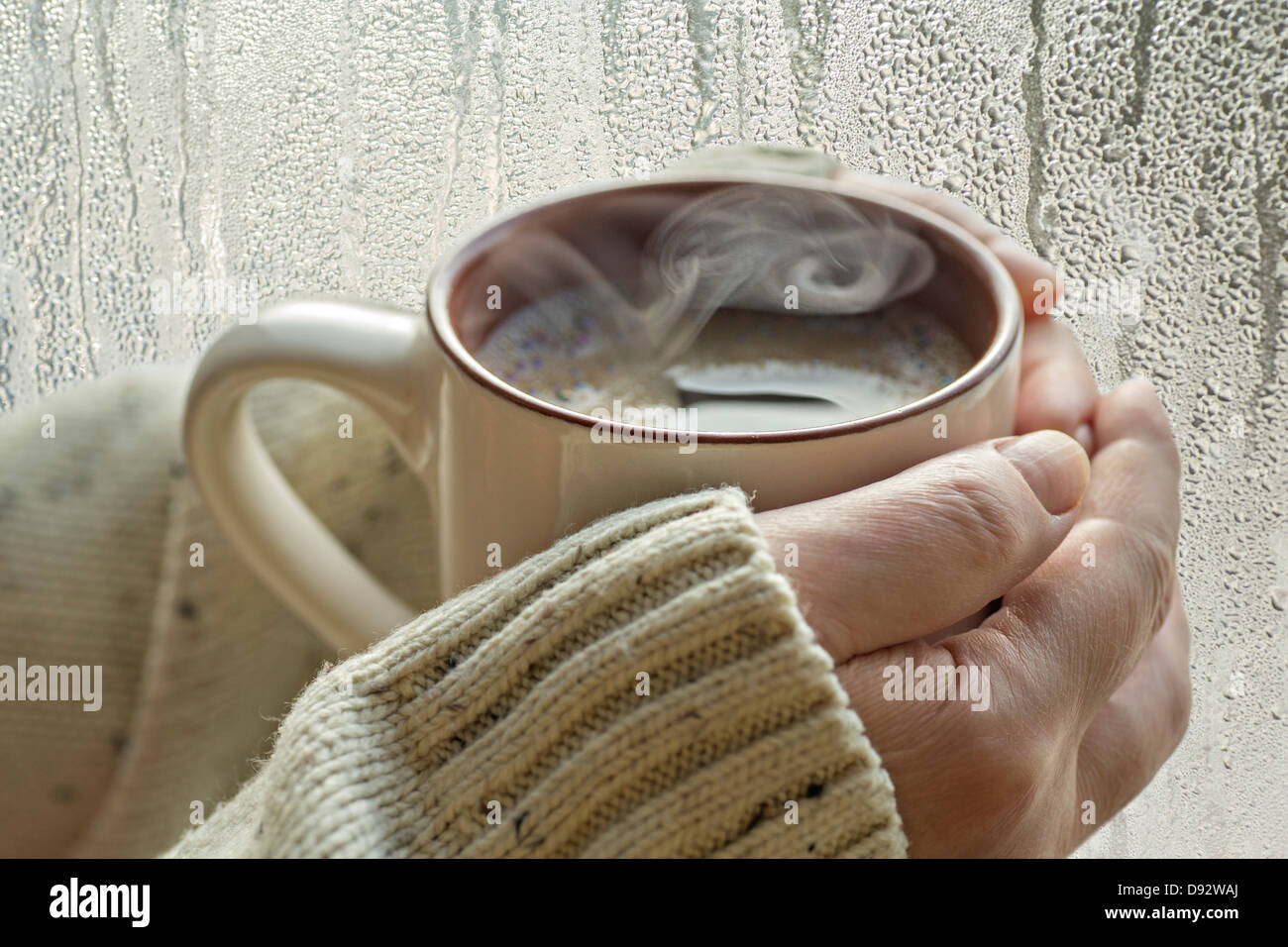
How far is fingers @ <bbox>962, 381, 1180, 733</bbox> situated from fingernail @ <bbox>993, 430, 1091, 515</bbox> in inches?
1.2

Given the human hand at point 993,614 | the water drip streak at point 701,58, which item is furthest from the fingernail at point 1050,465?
Result: the water drip streak at point 701,58

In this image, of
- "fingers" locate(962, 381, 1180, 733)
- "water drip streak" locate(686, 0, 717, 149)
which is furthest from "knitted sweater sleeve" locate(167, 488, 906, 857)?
"water drip streak" locate(686, 0, 717, 149)

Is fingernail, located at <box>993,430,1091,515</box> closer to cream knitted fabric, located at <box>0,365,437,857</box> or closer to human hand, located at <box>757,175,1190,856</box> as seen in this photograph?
human hand, located at <box>757,175,1190,856</box>

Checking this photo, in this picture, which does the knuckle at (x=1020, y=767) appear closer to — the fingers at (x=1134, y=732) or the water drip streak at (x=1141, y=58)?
the fingers at (x=1134, y=732)

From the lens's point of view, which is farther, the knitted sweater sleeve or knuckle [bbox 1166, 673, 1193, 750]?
knuckle [bbox 1166, 673, 1193, 750]

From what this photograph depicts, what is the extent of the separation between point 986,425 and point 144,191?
562 mm

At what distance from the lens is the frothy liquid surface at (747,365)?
466mm

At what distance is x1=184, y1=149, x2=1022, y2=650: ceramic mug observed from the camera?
36cm

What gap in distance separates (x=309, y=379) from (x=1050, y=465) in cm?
30

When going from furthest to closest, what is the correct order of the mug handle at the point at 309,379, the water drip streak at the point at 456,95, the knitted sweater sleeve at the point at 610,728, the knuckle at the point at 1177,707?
the water drip streak at the point at 456,95 → the knuckle at the point at 1177,707 → the mug handle at the point at 309,379 → the knitted sweater sleeve at the point at 610,728

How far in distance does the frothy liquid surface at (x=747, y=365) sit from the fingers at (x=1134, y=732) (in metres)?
0.19

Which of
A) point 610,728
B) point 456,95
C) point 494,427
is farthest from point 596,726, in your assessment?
point 456,95

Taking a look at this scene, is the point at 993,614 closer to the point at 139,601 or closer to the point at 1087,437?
the point at 1087,437

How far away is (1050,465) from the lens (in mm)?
414
